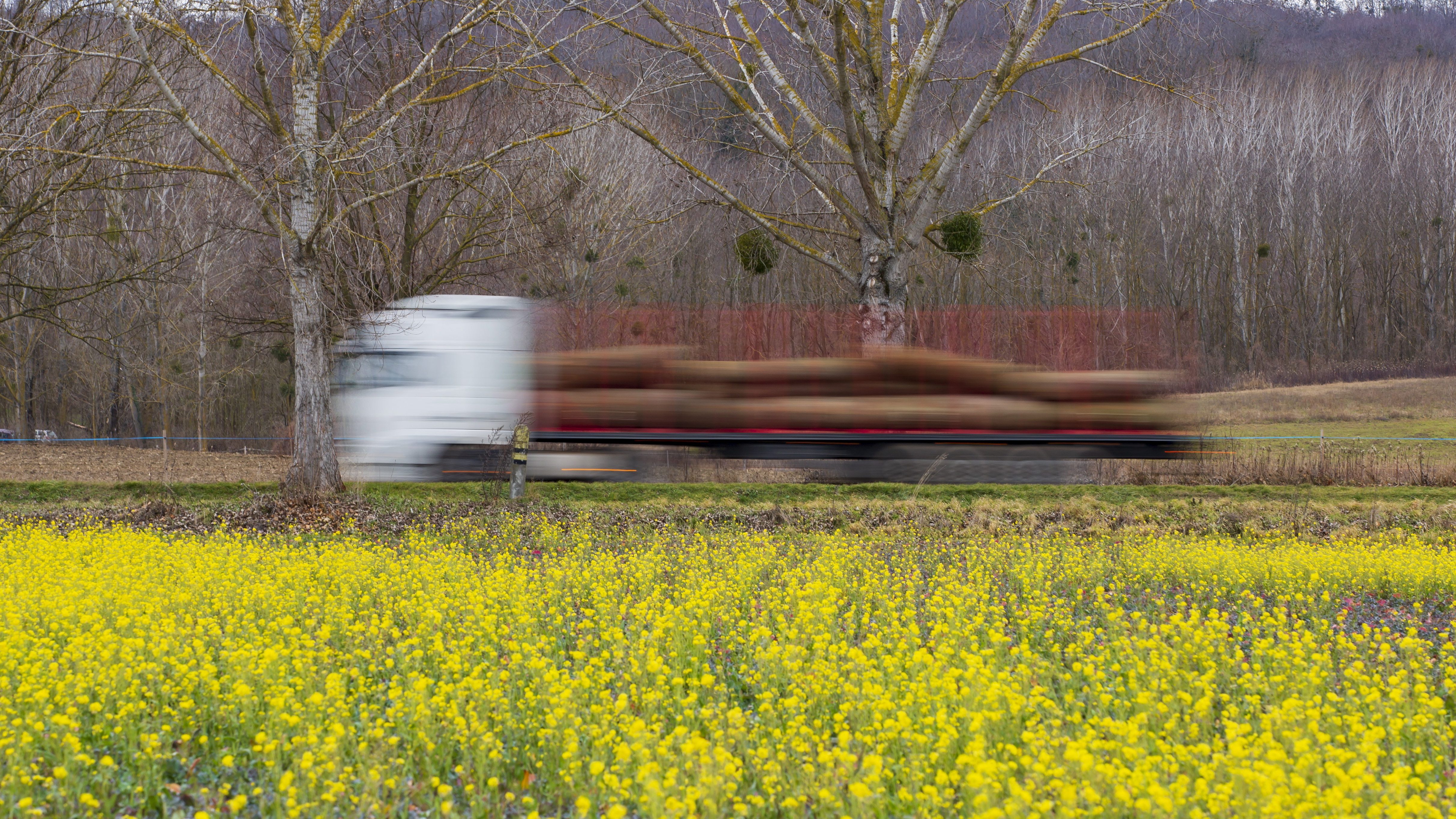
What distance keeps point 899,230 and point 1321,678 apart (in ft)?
33.7

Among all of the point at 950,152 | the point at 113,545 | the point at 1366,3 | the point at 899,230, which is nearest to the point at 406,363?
the point at 113,545

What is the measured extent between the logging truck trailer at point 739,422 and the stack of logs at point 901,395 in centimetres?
2

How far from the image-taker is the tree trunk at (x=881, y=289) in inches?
536

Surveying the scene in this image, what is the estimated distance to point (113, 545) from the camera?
1082 centimetres

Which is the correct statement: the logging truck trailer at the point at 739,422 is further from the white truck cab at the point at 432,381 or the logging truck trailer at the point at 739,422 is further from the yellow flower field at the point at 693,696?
the yellow flower field at the point at 693,696

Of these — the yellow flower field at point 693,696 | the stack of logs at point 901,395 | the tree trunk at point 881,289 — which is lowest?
the yellow flower field at point 693,696

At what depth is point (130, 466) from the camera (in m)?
23.4

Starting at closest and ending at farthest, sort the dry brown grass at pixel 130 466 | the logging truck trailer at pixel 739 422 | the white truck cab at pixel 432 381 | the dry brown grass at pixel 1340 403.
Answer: the logging truck trailer at pixel 739 422
the white truck cab at pixel 432 381
the dry brown grass at pixel 130 466
the dry brown grass at pixel 1340 403

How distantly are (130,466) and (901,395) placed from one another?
1904cm

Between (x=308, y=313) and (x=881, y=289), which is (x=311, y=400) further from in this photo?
(x=881, y=289)

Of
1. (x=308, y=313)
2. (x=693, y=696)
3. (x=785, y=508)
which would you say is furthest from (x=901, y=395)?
(x=308, y=313)

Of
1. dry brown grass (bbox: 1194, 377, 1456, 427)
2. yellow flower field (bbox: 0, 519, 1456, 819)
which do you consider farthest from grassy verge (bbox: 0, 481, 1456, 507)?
dry brown grass (bbox: 1194, 377, 1456, 427)

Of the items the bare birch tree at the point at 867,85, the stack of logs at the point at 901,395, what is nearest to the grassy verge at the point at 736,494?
the bare birch tree at the point at 867,85

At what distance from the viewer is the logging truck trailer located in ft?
39.1
